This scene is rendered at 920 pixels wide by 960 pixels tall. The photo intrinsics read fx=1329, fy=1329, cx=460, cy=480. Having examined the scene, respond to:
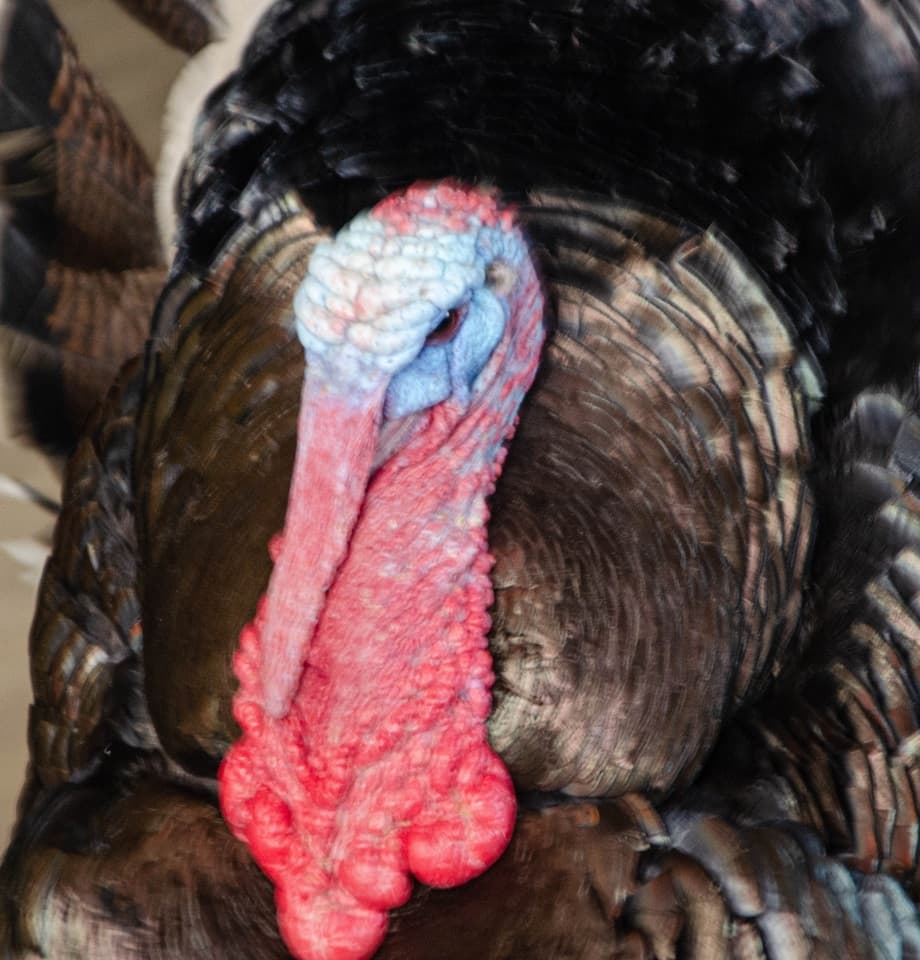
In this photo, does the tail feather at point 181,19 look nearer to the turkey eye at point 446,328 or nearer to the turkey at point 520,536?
the turkey at point 520,536

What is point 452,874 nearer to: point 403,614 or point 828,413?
point 403,614

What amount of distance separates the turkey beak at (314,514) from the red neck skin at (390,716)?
21mm

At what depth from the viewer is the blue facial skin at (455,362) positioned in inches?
38.9

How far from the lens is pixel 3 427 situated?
5.24ft

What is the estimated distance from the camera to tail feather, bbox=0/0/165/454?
1.50m

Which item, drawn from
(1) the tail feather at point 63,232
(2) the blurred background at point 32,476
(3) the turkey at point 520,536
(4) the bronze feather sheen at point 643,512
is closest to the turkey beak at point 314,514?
(3) the turkey at point 520,536

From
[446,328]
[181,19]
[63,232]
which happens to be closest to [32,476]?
[63,232]

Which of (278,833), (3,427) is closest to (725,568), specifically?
(278,833)

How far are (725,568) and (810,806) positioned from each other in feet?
0.70

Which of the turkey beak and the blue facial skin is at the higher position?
the blue facial skin

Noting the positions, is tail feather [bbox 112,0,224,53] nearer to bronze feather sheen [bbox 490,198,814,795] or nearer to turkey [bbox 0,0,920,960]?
turkey [bbox 0,0,920,960]

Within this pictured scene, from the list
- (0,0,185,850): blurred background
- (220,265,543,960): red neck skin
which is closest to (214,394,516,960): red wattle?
(220,265,543,960): red neck skin

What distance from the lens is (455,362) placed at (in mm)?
1026

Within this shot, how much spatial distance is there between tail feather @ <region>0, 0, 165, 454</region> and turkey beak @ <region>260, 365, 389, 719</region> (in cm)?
60
